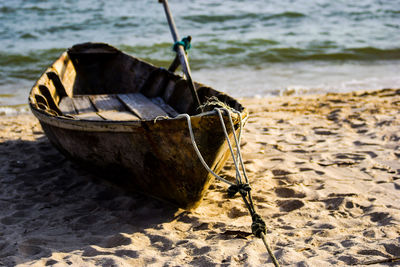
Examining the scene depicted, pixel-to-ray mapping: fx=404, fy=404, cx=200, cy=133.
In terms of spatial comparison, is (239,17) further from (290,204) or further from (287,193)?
(290,204)

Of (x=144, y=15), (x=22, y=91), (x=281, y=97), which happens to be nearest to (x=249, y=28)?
(x=144, y=15)

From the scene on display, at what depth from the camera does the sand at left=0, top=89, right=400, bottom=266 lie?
2891 mm

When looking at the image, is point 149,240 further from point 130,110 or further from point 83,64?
point 83,64

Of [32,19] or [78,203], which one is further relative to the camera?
[32,19]

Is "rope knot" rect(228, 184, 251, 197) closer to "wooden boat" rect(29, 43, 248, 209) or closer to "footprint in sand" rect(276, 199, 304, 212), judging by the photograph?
"wooden boat" rect(29, 43, 248, 209)

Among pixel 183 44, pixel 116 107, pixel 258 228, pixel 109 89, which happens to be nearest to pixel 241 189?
pixel 258 228

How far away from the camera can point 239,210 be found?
3.74 meters

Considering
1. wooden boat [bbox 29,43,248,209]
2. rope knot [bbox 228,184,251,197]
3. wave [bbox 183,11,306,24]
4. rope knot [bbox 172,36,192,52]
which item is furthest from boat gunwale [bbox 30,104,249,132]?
wave [bbox 183,11,306,24]

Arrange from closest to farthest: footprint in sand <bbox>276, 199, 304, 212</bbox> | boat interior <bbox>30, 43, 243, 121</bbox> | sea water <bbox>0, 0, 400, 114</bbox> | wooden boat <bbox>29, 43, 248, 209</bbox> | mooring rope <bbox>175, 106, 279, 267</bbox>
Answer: mooring rope <bbox>175, 106, 279, 267</bbox>
wooden boat <bbox>29, 43, 248, 209</bbox>
footprint in sand <bbox>276, 199, 304, 212</bbox>
boat interior <bbox>30, 43, 243, 121</bbox>
sea water <bbox>0, 0, 400, 114</bbox>

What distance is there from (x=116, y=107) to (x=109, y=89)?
1.36 metres

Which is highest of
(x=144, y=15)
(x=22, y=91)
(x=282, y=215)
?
(x=144, y=15)

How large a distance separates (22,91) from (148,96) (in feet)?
12.8

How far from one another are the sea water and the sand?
3.06 m

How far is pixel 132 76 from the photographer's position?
6367mm
